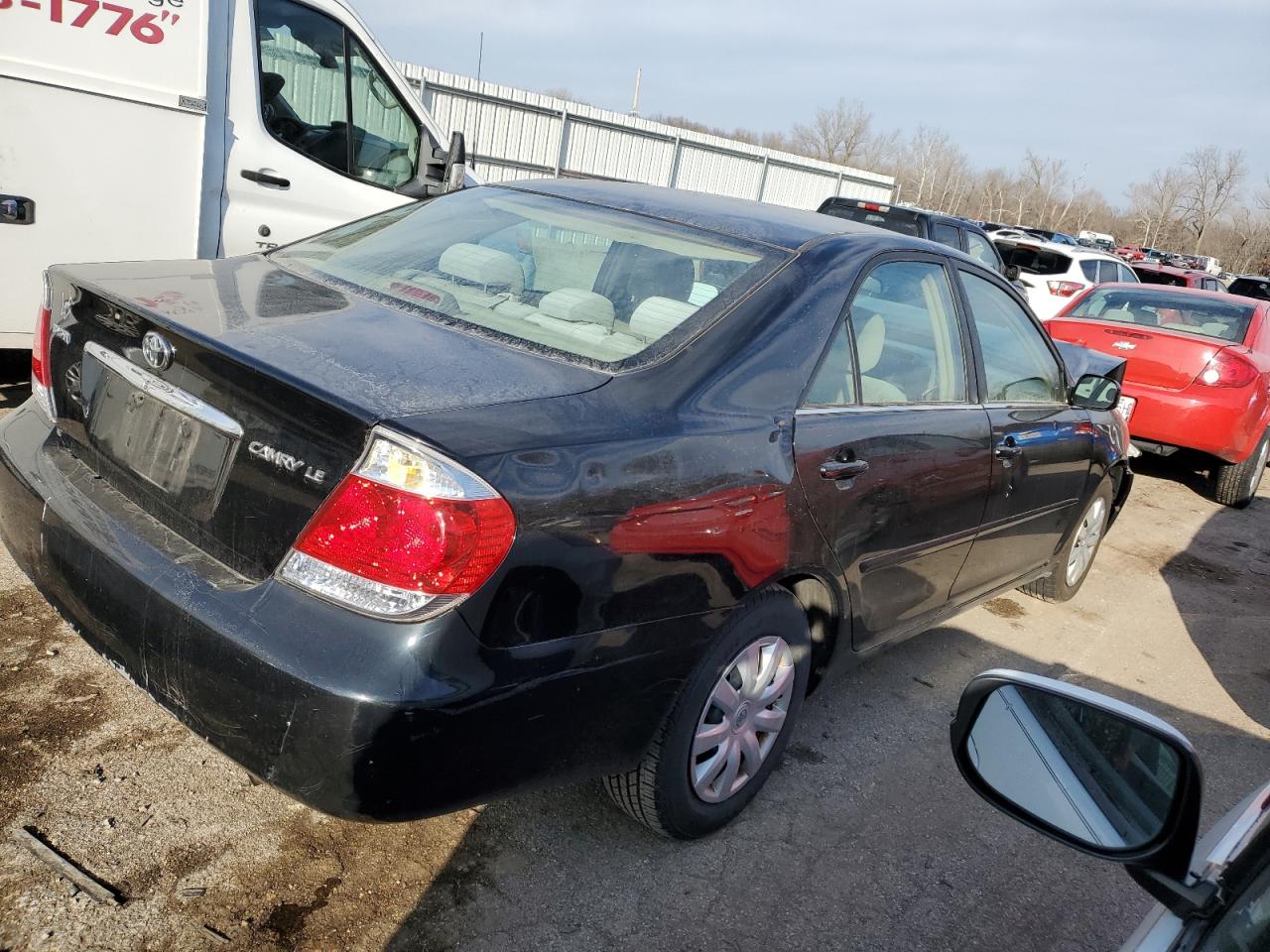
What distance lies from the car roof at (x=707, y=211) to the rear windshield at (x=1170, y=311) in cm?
565

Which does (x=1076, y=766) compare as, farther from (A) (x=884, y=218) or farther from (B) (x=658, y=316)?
(A) (x=884, y=218)

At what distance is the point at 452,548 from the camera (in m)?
1.96

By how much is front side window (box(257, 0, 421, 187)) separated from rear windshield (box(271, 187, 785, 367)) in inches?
102

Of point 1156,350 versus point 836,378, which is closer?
point 836,378

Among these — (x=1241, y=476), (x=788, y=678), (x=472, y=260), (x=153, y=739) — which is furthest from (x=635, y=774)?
(x=1241, y=476)

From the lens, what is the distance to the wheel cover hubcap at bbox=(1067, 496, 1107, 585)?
4.90 m

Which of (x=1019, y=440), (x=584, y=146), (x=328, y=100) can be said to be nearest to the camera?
(x=1019, y=440)

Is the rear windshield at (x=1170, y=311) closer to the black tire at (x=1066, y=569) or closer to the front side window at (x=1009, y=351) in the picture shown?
the black tire at (x=1066, y=569)

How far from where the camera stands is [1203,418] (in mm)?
7238

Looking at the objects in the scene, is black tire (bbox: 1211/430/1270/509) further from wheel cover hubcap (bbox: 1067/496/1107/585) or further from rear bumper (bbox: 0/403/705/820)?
rear bumper (bbox: 0/403/705/820)

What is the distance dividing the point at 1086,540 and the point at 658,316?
3212 mm

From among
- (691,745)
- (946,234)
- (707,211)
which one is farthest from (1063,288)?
(691,745)

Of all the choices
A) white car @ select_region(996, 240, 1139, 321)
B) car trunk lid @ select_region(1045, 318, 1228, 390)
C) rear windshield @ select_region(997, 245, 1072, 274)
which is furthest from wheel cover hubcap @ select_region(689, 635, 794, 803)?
rear windshield @ select_region(997, 245, 1072, 274)

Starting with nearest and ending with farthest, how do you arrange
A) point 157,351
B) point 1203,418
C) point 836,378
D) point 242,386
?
point 242,386 < point 157,351 < point 836,378 < point 1203,418
